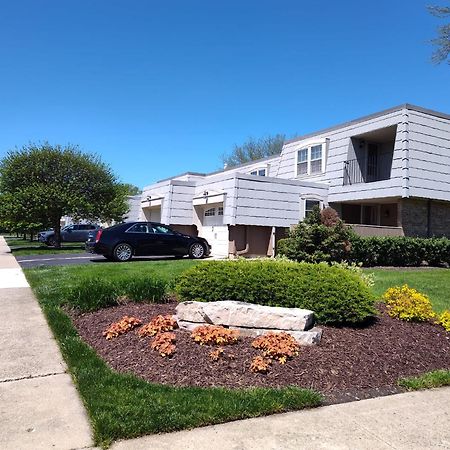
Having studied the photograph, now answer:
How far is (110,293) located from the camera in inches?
282

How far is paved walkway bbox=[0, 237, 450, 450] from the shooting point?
320cm

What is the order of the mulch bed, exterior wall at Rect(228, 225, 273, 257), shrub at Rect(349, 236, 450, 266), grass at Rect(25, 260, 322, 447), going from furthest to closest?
exterior wall at Rect(228, 225, 273, 257), shrub at Rect(349, 236, 450, 266), the mulch bed, grass at Rect(25, 260, 322, 447)

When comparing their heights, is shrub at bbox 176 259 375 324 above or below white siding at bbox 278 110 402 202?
below

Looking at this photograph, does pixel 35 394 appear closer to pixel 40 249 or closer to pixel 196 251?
pixel 196 251

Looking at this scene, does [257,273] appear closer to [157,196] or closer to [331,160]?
[331,160]

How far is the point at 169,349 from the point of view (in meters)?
4.73

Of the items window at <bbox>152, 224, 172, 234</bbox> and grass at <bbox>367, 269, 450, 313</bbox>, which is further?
window at <bbox>152, 224, 172, 234</bbox>

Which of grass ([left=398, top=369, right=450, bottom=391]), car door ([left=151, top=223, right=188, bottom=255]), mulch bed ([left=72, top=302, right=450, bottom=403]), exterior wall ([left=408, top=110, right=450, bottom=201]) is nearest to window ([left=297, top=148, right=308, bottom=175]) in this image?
exterior wall ([left=408, top=110, right=450, bottom=201])

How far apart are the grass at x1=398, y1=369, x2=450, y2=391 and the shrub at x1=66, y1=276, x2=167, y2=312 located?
13.4ft

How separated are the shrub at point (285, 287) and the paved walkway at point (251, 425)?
1592mm

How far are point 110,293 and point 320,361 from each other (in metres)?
3.77

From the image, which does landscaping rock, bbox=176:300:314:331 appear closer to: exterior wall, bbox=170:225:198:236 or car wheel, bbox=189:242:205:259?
car wheel, bbox=189:242:205:259

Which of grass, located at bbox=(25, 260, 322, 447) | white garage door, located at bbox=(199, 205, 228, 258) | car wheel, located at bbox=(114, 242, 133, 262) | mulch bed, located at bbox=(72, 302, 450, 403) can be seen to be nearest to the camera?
grass, located at bbox=(25, 260, 322, 447)

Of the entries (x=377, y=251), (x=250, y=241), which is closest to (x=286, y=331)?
(x=377, y=251)
